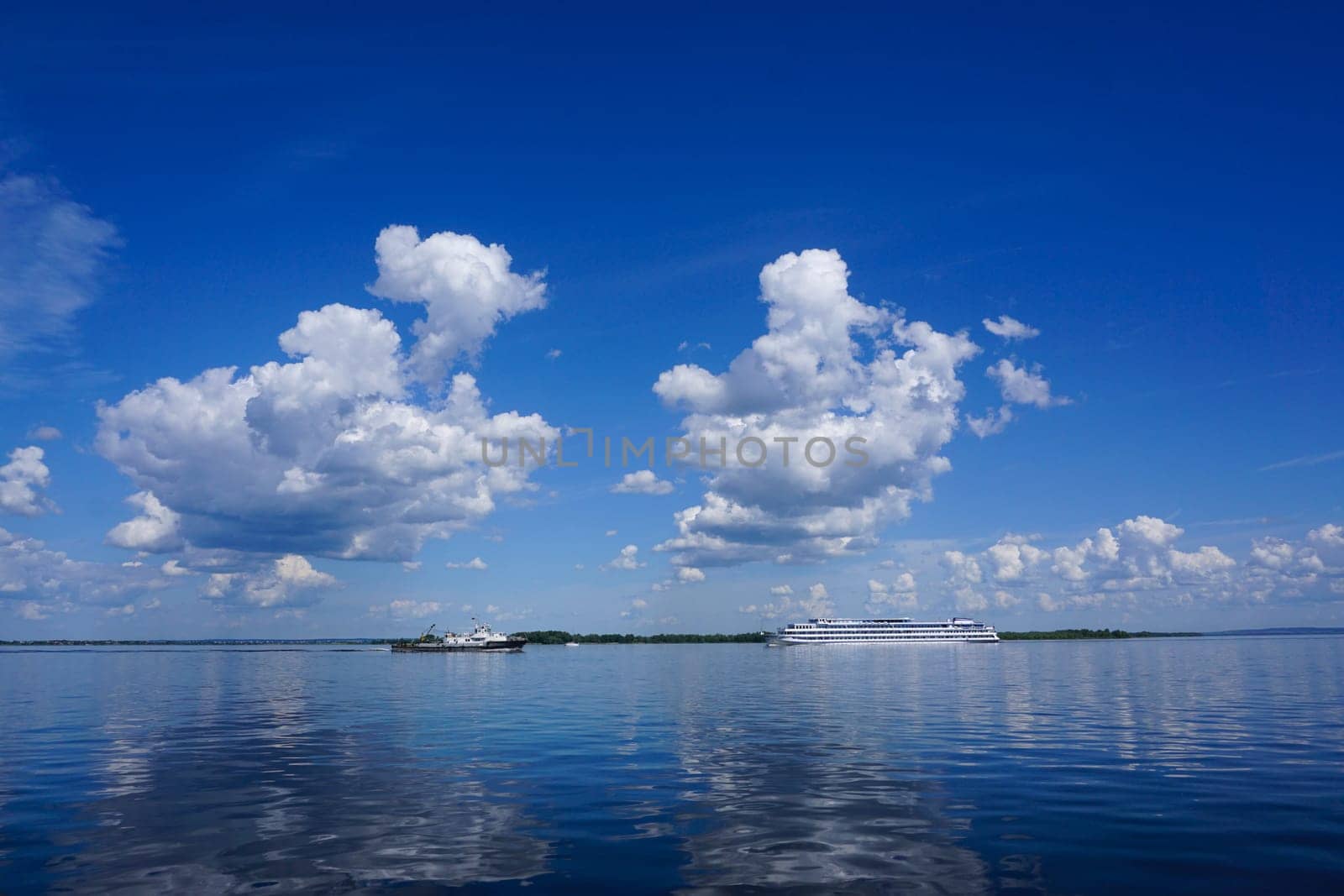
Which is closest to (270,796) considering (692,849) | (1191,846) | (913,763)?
(692,849)

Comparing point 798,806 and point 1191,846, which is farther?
point 798,806

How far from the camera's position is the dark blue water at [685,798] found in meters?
21.5

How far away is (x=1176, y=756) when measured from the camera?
129 feet

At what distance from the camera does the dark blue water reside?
70.4ft

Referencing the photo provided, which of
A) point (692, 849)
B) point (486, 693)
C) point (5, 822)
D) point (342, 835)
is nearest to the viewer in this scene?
point (692, 849)

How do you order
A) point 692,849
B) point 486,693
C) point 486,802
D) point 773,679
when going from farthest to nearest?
point 773,679 < point 486,693 < point 486,802 < point 692,849

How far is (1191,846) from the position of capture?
928 inches

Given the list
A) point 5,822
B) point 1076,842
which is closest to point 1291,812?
point 1076,842

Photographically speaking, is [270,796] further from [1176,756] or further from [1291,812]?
[1176,756]

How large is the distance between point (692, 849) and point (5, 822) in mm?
21933

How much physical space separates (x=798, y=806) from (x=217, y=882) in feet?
55.9

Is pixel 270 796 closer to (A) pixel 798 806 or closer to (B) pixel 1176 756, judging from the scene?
(A) pixel 798 806

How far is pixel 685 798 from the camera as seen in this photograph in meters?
30.6

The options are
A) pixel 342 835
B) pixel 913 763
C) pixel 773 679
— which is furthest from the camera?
pixel 773 679
